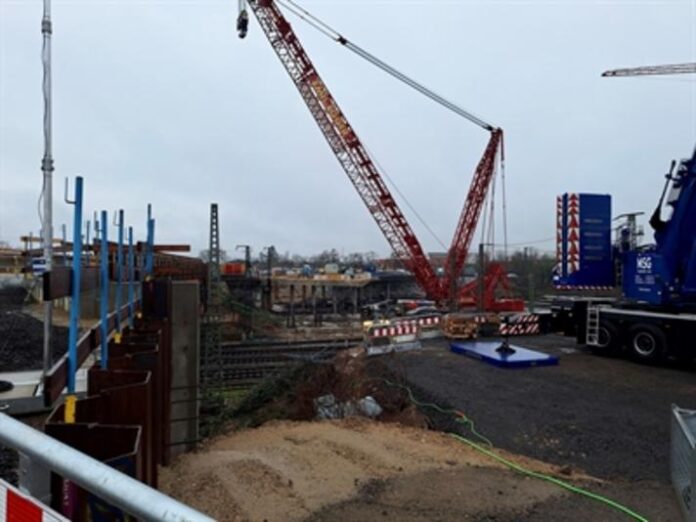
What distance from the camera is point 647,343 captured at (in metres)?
11.3

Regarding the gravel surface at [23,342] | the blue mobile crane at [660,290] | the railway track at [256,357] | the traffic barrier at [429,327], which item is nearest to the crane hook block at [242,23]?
the railway track at [256,357]

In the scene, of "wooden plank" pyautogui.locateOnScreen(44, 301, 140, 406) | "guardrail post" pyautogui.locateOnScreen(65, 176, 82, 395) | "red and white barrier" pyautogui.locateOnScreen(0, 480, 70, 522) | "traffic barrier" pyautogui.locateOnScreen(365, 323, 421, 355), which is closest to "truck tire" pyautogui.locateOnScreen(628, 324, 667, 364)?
"traffic barrier" pyautogui.locateOnScreen(365, 323, 421, 355)

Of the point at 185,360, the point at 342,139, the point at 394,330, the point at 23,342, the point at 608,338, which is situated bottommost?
the point at 23,342

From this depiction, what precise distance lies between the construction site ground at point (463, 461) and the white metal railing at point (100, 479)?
3.50 meters

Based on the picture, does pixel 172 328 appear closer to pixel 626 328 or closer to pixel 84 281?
pixel 84 281

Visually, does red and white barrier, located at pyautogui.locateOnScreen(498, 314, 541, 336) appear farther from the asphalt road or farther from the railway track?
the railway track

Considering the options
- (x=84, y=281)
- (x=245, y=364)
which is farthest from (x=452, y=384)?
(x=245, y=364)

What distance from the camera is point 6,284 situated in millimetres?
36219

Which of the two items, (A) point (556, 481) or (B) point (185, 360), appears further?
(B) point (185, 360)

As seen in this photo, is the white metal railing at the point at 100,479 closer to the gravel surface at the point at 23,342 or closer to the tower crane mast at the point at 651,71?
the gravel surface at the point at 23,342

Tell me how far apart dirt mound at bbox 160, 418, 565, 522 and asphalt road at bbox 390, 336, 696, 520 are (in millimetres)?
612

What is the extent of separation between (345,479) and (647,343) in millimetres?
8696

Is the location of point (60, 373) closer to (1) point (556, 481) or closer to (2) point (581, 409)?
(1) point (556, 481)

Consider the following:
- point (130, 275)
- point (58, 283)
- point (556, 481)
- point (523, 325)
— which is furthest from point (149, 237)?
point (523, 325)
